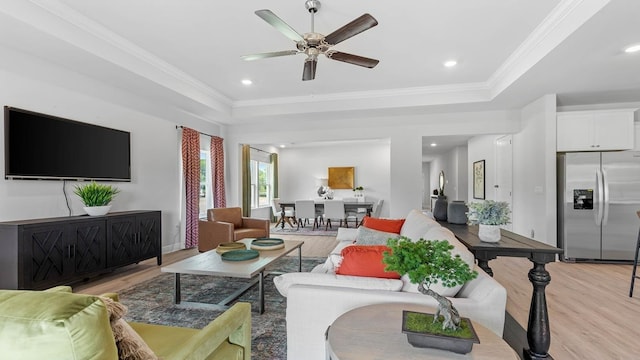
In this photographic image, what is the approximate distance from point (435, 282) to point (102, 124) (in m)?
4.56

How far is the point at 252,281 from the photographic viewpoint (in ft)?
11.4

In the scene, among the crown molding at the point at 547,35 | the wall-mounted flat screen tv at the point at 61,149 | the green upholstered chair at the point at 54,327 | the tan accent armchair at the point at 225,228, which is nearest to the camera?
the green upholstered chair at the point at 54,327

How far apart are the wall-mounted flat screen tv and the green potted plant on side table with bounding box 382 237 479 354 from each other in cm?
388

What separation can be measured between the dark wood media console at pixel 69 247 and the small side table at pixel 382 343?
317 centimetres

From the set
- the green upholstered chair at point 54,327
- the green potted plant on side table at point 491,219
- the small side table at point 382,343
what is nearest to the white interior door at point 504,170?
the green potted plant on side table at point 491,219

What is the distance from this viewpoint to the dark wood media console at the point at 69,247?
9.00 ft

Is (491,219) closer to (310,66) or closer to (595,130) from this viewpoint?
(310,66)

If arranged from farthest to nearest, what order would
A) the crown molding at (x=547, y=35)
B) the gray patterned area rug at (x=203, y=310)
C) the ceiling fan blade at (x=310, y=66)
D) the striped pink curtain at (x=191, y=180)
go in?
1. the striped pink curtain at (x=191, y=180)
2. the ceiling fan blade at (x=310, y=66)
3. the crown molding at (x=547, y=35)
4. the gray patterned area rug at (x=203, y=310)

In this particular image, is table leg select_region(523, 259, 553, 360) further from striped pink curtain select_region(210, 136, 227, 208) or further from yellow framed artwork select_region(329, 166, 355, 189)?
yellow framed artwork select_region(329, 166, 355, 189)

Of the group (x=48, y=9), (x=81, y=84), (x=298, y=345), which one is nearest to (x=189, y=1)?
(x=48, y=9)

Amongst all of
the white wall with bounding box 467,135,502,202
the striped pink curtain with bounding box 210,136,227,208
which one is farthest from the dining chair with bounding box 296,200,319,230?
the white wall with bounding box 467,135,502,202

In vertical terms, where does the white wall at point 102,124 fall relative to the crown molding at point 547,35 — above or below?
below

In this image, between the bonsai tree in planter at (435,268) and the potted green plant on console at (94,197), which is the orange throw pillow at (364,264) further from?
the potted green plant on console at (94,197)

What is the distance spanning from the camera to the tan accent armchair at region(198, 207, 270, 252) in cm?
468
